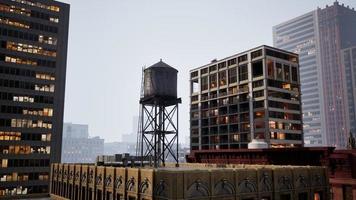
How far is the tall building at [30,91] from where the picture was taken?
95.0 m

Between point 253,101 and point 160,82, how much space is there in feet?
188

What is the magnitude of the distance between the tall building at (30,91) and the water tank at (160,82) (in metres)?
66.8

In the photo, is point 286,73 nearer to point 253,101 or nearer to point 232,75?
point 253,101

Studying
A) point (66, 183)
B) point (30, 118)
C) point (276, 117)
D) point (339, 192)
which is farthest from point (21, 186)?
point (339, 192)

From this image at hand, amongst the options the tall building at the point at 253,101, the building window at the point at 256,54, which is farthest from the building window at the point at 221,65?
the building window at the point at 256,54

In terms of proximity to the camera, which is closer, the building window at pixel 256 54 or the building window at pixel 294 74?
the building window at pixel 256 54

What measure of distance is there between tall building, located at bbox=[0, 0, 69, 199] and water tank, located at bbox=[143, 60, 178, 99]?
66.8 m

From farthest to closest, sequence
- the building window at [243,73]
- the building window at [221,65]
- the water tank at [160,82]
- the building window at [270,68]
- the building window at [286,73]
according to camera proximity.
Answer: the building window at [221,65] < the building window at [243,73] < the building window at [286,73] < the building window at [270,68] < the water tank at [160,82]

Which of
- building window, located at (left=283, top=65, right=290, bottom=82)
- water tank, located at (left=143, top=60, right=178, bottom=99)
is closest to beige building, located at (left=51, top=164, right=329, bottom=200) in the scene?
water tank, located at (left=143, top=60, right=178, bottom=99)

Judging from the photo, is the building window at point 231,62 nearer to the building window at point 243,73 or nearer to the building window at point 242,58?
the building window at point 242,58

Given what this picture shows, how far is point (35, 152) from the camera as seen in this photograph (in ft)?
326

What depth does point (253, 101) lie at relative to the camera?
320 feet

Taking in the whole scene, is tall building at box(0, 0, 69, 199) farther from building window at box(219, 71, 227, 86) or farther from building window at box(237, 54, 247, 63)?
building window at box(237, 54, 247, 63)

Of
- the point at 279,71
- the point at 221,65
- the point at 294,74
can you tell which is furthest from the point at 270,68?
the point at 221,65
